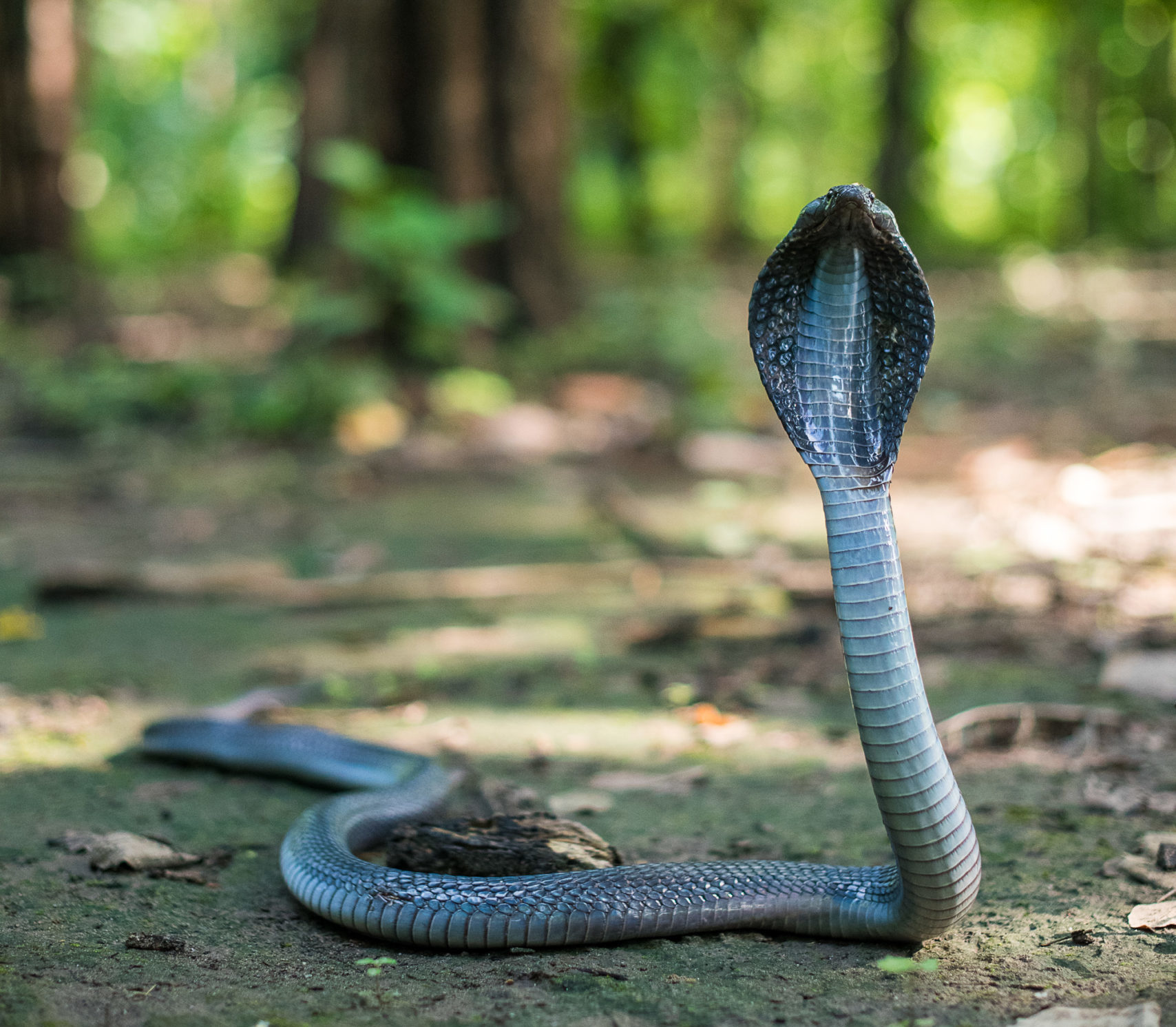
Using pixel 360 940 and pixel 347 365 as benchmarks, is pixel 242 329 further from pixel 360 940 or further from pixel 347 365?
pixel 360 940

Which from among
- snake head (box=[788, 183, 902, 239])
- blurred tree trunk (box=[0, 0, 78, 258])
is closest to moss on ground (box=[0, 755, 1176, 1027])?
snake head (box=[788, 183, 902, 239])

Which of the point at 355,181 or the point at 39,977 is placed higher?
the point at 355,181

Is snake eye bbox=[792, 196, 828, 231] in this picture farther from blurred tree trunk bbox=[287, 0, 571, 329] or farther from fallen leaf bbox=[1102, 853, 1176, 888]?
blurred tree trunk bbox=[287, 0, 571, 329]

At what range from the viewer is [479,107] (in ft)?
34.3

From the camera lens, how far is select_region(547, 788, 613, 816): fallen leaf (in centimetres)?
325

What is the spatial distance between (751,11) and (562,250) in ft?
53.1

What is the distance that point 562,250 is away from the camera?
37.9 feet

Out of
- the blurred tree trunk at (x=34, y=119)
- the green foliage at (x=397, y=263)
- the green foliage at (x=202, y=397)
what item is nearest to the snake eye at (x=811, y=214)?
the green foliage at (x=202, y=397)

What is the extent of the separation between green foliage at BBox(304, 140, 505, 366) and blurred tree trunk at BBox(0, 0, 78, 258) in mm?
5254

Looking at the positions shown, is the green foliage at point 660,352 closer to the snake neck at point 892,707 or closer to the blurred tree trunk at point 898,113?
the snake neck at point 892,707

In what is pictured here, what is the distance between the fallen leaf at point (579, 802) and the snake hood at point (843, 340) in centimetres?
137

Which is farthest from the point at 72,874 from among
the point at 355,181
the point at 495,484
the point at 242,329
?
the point at 242,329

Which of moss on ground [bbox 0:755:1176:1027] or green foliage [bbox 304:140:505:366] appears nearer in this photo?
moss on ground [bbox 0:755:1176:1027]

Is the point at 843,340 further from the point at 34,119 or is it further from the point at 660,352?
the point at 34,119
